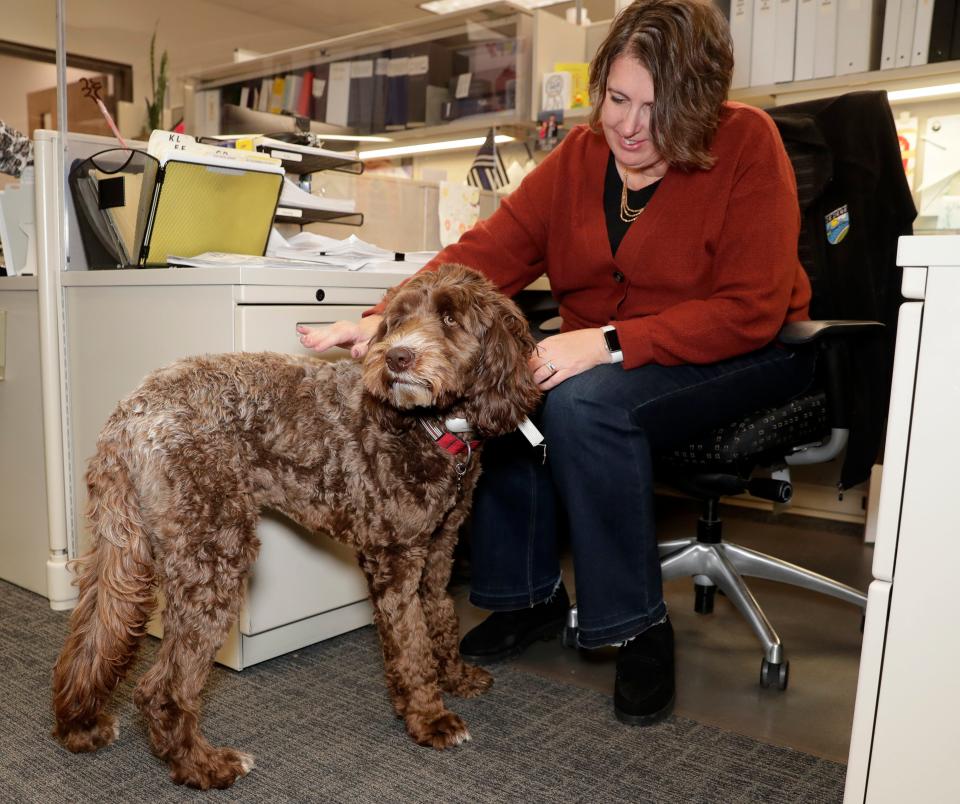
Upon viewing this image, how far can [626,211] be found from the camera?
1.72m

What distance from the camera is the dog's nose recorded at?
1.28 meters

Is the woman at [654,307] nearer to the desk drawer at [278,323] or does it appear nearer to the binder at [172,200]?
the desk drawer at [278,323]

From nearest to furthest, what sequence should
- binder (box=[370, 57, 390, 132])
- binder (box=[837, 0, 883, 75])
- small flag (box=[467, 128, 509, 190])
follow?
binder (box=[837, 0, 883, 75]) < small flag (box=[467, 128, 509, 190]) < binder (box=[370, 57, 390, 132])

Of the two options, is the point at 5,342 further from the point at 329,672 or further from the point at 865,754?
the point at 865,754

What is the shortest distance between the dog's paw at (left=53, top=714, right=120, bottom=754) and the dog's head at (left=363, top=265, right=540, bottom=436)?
0.73 meters

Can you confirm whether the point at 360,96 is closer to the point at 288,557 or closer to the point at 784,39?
the point at 784,39

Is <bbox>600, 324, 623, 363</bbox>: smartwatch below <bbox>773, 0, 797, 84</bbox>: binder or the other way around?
below

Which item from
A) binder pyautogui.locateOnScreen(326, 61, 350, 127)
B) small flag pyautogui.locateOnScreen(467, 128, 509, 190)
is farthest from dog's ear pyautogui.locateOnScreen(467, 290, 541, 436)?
binder pyautogui.locateOnScreen(326, 61, 350, 127)

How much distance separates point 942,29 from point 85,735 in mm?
2900

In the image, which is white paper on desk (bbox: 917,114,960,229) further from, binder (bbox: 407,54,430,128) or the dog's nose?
the dog's nose

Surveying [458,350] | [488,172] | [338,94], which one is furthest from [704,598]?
[338,94]

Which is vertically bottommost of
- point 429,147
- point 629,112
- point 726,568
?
point 726,568

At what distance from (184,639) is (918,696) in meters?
1.00

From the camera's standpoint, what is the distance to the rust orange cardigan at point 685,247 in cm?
156
